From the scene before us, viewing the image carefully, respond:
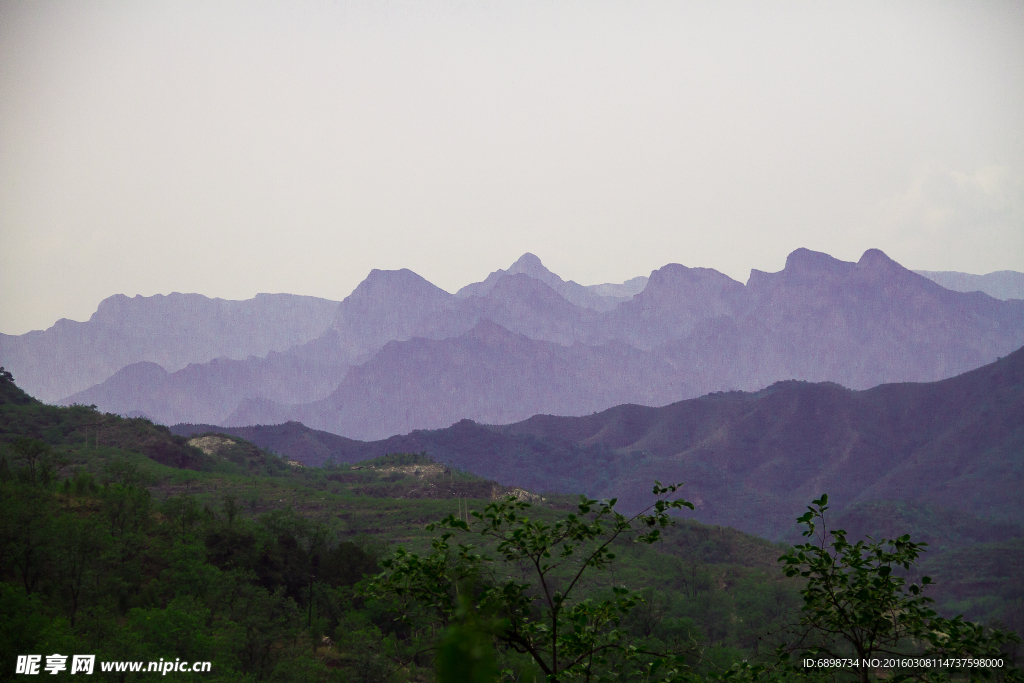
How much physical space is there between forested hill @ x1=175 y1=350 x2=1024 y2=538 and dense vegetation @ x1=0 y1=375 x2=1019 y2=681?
77628 millimetres

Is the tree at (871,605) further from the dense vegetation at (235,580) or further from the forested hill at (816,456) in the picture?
the forested hill at (816,456)

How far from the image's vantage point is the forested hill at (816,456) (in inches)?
6344

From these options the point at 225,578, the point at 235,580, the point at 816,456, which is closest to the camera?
the point at 225,578

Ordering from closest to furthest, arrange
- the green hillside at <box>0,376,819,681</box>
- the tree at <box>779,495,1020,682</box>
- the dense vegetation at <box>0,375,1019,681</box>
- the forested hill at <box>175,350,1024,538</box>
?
1. the tree at <box>779,495,1020,682</box>
2. the dense vegetation at <box>0,375,1019,681</box>
3. the green hillside at <box>0,376,819,681</box>
4. the forested hill at <box>175,350,1024,538</box>

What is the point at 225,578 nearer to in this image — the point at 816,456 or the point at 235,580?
the point at 235,580

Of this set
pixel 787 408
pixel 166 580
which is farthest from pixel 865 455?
pixel 166 580

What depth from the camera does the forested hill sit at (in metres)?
161

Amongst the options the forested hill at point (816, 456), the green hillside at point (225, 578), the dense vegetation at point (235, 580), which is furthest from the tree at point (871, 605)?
the forested hill at point (816, 456)

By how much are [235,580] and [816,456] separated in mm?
181733

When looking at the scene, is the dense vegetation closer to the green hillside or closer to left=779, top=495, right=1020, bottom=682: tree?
the green hillside

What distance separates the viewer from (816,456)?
623 ft

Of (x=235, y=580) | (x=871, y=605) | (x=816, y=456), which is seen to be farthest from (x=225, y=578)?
(x=816, y=456)

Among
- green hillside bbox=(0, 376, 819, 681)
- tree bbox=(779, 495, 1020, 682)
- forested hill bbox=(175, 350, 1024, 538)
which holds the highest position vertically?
→ forested hill bbox=(175, 350, 1024, 538)

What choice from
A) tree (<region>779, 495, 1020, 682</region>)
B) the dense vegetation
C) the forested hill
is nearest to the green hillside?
the dense vegetation
